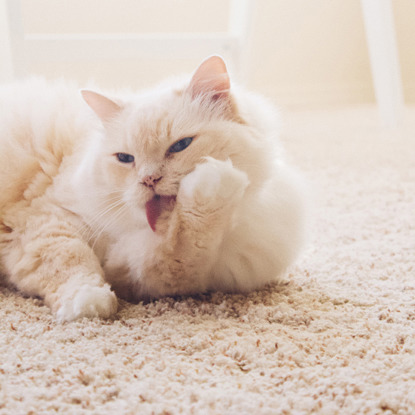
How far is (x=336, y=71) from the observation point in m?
4.98

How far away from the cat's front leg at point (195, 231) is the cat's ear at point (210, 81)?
8.2 inches

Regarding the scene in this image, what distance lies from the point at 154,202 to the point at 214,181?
0.52ft

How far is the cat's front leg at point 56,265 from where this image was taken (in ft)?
3.21

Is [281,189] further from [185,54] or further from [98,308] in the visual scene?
[185,54]

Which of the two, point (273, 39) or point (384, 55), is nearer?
point (384, 55)

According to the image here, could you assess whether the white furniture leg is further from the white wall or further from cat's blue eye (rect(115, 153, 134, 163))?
cat's blue eye (rect(115, 153, 134, 163))

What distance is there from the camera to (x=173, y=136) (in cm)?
99

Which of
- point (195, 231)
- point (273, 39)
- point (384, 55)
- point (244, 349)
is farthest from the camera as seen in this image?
point (273, 39)

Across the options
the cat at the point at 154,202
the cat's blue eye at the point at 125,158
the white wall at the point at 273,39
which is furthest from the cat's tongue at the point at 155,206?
the white wall at the point at 273,39

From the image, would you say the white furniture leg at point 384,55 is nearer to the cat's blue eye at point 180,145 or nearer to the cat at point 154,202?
the cat at point 154,202

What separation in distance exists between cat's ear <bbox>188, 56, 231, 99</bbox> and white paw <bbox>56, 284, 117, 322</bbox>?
47 cm

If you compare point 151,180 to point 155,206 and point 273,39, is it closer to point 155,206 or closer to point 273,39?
point 155,206

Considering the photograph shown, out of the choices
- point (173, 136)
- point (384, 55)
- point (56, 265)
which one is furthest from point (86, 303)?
point (384, 55)

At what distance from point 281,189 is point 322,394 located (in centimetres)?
58
